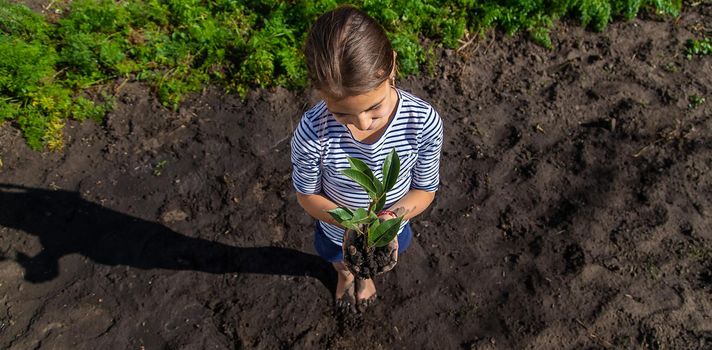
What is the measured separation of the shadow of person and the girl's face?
5.32 feet

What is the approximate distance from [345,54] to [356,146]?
481mm

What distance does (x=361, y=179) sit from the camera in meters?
1.78

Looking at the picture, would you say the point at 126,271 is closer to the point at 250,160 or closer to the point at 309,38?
the point at 250,160

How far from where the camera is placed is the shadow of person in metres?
3.18

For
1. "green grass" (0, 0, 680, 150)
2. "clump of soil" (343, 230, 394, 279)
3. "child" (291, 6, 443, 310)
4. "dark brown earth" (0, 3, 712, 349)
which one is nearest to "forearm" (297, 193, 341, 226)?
"child" (291, 6, 443, 310)

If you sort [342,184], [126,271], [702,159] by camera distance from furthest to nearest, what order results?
[702,159] → [126,271] → [342,184]

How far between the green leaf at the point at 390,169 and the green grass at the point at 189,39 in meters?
2.16

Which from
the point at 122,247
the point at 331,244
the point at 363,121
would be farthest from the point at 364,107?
the point at 122,247

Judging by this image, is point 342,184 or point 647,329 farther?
point 647,329

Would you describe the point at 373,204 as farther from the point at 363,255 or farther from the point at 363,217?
the point at 363,255

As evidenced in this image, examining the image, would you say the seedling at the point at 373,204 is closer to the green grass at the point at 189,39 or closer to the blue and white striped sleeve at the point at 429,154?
the blue and white striped sleeve at the point at 429,154

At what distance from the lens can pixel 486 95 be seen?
3863mm

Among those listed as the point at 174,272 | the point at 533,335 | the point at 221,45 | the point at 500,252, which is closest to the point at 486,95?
the point at 500,252

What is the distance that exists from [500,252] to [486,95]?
123 centimetres
